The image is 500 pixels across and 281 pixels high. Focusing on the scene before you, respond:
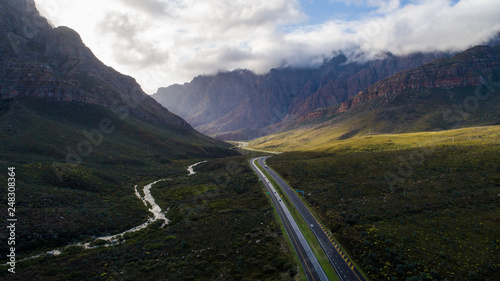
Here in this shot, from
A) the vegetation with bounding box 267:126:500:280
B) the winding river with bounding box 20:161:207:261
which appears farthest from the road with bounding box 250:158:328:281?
the winding river with bounding box 20:161:207:261

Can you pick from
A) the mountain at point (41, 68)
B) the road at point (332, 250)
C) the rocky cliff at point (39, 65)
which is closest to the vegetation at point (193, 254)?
the road at point (332, 250)

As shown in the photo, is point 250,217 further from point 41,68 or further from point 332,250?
point 41,68

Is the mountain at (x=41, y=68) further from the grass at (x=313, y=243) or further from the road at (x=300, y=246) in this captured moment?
the grass at (x=313, y=243)

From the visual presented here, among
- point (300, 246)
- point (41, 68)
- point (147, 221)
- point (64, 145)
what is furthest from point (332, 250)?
point (41, 68)

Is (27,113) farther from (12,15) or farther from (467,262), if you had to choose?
(467,262)

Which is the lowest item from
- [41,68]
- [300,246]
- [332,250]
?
[332,250]
